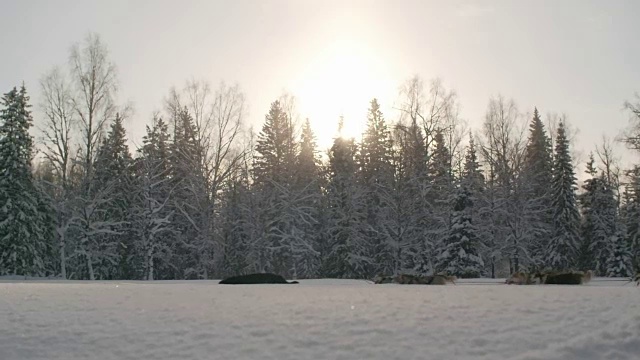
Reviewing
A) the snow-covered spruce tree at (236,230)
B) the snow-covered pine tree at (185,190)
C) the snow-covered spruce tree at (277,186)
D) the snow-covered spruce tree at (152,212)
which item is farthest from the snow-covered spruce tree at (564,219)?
the snow-covered spruce tree at (152,212)

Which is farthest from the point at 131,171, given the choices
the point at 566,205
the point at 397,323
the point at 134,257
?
the point at 397,323

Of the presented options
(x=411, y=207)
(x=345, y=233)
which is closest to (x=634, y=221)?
(x=411, y=207)

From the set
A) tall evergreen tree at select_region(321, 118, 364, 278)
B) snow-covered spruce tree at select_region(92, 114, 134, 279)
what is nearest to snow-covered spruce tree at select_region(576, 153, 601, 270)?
tall evergreen tree at select_region(321, 118, 364, 278)

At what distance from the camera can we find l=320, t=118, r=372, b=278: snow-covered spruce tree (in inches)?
1436

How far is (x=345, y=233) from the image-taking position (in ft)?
121

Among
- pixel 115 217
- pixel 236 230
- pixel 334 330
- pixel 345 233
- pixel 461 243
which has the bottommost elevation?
pixel 334 330

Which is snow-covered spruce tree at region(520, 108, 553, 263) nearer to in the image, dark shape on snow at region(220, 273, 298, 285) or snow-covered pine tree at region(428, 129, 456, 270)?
snow-covered pine tree at region(428, 129, 456, 270)

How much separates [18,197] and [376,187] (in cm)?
2618

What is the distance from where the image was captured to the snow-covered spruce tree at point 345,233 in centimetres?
3647

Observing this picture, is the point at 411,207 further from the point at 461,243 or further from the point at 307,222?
the point at 307,222

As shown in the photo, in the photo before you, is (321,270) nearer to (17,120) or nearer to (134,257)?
(134,257)

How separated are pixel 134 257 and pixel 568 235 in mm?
33830

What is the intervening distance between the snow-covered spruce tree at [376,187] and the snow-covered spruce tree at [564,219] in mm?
13301

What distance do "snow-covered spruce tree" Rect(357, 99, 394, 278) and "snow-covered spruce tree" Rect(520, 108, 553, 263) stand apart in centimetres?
1065
